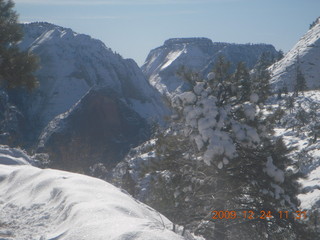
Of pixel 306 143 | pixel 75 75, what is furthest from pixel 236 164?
pixel 75 75

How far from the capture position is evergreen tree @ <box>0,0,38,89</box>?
33.6 ft

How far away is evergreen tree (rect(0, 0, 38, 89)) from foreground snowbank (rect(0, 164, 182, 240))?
2654 mm

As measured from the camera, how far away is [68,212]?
634 cm

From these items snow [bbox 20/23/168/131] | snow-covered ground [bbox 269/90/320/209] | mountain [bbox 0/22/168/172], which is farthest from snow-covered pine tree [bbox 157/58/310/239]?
snow [bbox 20/23/168/131]

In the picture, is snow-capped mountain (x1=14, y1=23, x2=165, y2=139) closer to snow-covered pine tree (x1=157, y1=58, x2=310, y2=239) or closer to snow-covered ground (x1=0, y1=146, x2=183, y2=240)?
snow-covered pine tree (x1=157, y1=58, x2=310, y2=239)

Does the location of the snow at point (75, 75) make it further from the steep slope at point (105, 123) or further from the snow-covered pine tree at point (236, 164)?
the snow-covered pine tree at point (236, 164)

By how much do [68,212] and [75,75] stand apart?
157928mm

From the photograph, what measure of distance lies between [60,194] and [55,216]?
31.0 inches

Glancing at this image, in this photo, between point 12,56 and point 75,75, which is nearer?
point 12,56

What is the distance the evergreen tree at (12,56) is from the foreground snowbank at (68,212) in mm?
2654

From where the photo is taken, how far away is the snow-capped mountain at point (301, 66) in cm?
12950

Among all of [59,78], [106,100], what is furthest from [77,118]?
[59,78]

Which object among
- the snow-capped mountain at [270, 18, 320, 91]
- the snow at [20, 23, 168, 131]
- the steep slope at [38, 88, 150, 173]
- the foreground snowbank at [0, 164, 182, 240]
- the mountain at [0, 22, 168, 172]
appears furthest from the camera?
the snow at [20, 23, 168, 131]

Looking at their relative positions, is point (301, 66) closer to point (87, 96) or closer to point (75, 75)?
point (87, 96)
